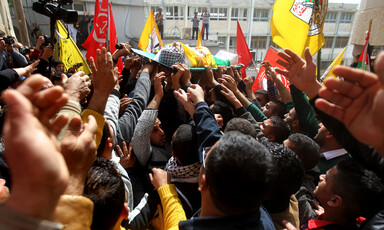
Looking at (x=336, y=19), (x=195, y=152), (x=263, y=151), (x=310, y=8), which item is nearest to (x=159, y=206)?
(x=195, y=152)

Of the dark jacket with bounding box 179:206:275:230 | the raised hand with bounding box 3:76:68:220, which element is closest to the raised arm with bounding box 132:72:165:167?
the dark jacket with bounding box 179:206:275:230

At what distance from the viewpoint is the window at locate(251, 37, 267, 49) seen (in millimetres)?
23608

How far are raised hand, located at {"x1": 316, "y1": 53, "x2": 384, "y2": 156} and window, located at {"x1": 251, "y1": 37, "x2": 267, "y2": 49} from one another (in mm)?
24425

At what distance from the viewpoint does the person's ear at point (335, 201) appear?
4.54ft

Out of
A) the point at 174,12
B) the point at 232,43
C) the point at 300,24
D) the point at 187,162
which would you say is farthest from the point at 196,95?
the point at 232,43

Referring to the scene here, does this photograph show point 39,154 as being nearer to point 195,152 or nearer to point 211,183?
point 211,183

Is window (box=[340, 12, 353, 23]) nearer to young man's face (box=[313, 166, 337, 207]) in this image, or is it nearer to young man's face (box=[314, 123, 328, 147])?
young man's face (box=[314, 123, 328, 147])

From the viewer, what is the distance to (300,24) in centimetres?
349

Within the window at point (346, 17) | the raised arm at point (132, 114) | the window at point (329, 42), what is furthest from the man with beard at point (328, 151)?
the window at point (346, 17)

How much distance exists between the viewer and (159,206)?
1.62 m

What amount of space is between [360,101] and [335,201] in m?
0.82

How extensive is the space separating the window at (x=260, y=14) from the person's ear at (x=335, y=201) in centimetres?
2488

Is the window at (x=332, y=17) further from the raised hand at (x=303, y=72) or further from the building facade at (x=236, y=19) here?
the raised hand at (x=303, y=72)

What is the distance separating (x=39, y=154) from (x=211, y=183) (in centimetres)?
70
